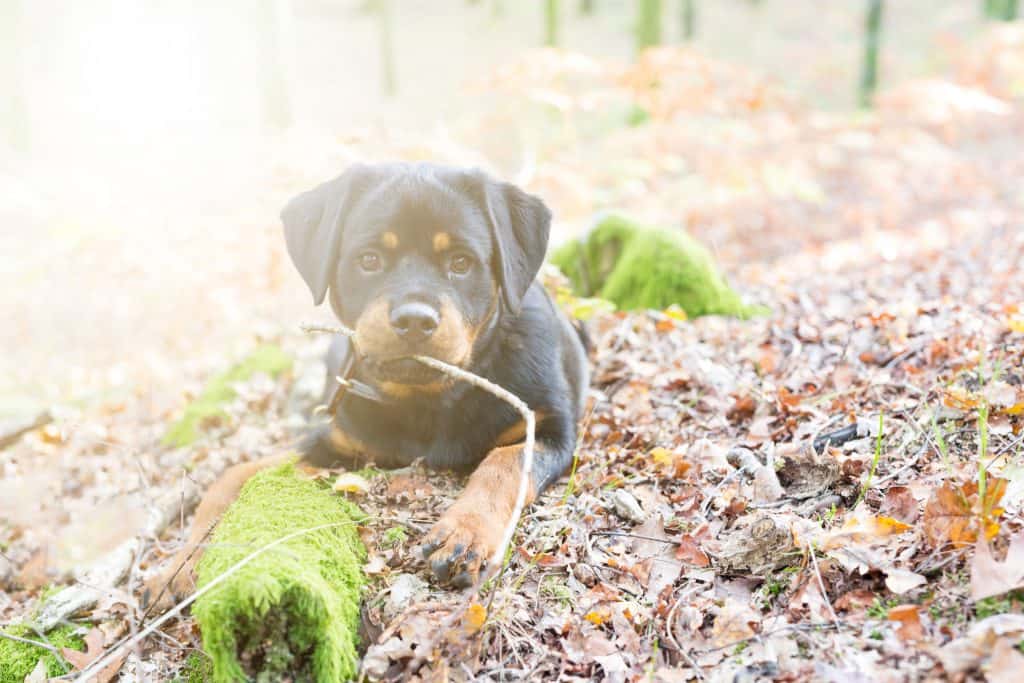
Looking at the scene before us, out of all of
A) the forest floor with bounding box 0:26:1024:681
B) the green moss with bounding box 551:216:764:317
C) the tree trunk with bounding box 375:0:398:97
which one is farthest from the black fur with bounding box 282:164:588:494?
the tree trunk with bounding box 375:0:398:97

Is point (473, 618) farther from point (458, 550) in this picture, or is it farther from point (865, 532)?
point (865, 532)

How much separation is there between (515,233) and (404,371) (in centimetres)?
94

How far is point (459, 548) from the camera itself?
2818mm

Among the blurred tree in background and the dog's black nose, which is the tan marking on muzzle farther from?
the blurred tree in background

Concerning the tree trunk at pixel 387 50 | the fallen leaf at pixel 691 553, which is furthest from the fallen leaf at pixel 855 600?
the tree trunk at pixel 387 50

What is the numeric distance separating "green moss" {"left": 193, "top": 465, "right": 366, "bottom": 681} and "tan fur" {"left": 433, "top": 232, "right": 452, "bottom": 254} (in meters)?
1.40

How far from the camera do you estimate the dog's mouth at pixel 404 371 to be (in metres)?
3.45

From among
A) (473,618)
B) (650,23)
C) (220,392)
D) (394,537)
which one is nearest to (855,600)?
(473,618)

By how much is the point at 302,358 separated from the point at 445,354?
13.2 ft

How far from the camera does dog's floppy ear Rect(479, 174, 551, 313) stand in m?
3.82

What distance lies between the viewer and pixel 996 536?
2457 mm

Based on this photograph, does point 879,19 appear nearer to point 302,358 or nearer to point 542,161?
point 542,161

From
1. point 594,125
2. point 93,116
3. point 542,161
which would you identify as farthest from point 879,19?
point 93,116

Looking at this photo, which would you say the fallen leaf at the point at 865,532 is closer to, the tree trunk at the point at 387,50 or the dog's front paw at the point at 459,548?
the dog's front paw at the point at 459,548
